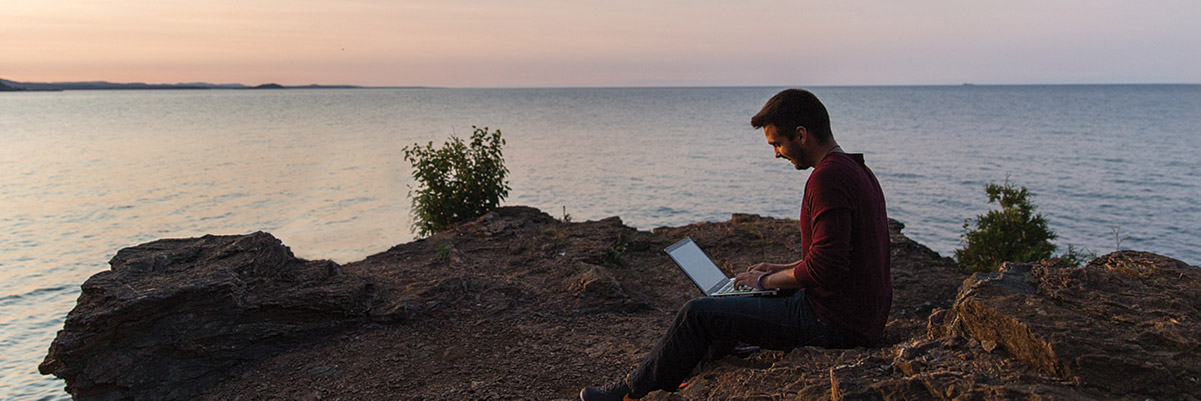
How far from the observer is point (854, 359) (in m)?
3.68

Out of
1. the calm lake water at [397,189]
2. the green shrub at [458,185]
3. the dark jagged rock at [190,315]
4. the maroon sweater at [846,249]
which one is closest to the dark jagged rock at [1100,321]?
the maroon sweater at [846,249]

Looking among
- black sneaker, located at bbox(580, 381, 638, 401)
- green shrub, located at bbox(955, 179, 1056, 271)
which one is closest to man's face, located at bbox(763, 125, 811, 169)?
black sneaker, located at bbox(580, 381, 638, 401)

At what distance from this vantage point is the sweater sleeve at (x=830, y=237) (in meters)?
3.39

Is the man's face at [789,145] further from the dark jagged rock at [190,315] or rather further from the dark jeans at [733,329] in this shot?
the dark jagged rock at [190,315]

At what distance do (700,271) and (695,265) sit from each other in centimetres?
5

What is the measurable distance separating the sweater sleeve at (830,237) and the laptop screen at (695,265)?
89 cm

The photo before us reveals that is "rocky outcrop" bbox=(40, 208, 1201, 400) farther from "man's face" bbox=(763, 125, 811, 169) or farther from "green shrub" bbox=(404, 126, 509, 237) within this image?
"green shrub" bbox=(404, 126, 509, 237)

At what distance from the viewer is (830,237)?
342 centimetres

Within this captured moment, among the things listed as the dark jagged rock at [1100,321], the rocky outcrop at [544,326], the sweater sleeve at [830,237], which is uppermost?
the sweater sleeve at [830,237]

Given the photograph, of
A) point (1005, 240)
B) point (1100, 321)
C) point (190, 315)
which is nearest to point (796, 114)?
point (1100, 321)

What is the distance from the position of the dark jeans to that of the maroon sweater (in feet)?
0.36

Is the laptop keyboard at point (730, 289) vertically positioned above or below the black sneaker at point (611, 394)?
above

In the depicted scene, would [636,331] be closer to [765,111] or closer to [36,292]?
[765,111]

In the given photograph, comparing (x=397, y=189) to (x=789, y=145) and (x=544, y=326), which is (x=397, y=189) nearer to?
(x=544, y=326)
